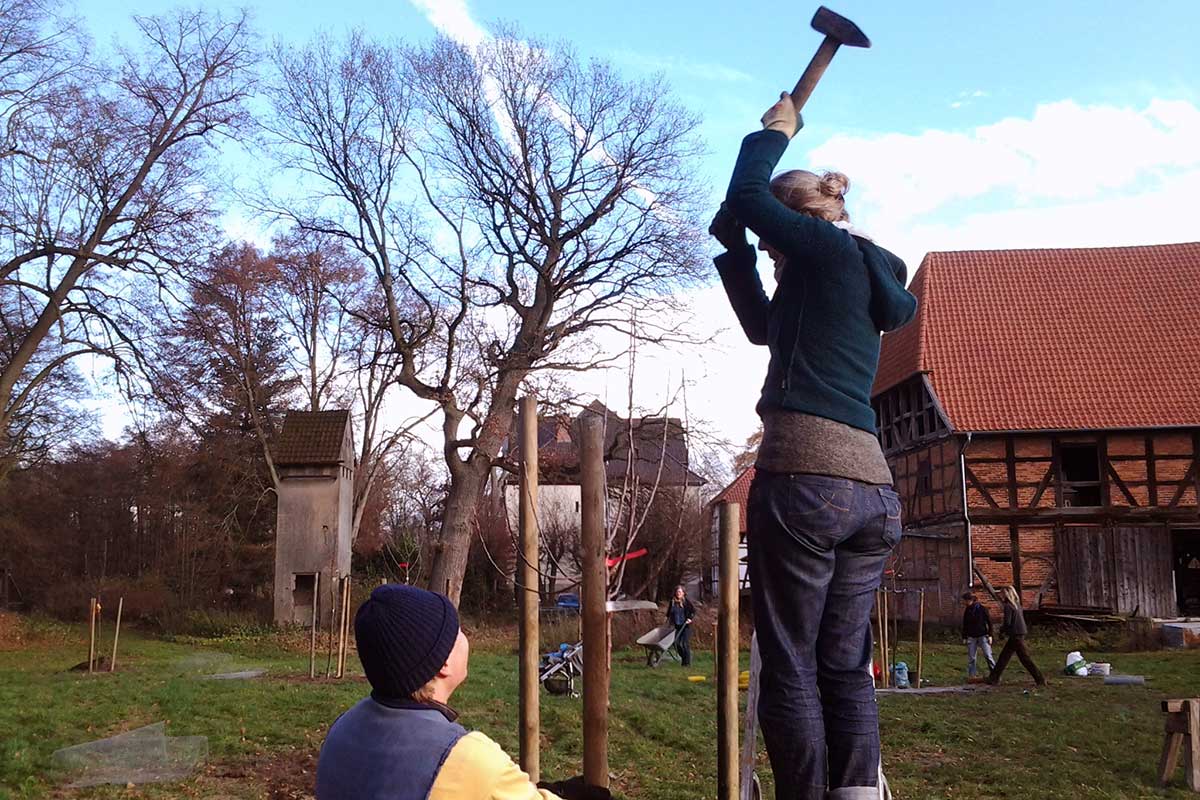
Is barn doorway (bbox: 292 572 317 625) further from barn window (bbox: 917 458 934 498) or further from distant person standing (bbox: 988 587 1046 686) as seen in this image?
distant person standing (bbox: 988 587 1046 686)

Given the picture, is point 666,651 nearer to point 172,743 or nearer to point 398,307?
point 398,307

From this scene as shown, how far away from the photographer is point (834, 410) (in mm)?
2562

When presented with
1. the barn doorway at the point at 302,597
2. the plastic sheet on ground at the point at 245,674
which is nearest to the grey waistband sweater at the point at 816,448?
the plastic sheet on ground at the point at 245,674

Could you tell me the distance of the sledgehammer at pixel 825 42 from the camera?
2.73 metres

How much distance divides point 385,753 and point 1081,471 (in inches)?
1109

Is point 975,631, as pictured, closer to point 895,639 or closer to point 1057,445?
point 895,639

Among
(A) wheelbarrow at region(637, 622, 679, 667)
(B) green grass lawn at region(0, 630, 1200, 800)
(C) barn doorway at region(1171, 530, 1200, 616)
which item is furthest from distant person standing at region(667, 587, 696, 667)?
(C) barn doorway at region(1171, 530, 1200, 616)

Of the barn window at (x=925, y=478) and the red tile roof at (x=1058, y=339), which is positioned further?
the barn window at (x=925, y=478)

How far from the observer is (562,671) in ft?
49.2

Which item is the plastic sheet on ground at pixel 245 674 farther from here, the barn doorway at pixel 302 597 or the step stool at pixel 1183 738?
the step stool at pixel 1183 738

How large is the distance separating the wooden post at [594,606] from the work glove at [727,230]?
1117mm

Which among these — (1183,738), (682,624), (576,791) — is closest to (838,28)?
(576,791)

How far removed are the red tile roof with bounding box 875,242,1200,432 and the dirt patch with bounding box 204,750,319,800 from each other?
20.2 m

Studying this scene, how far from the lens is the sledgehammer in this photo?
2.73 metres
